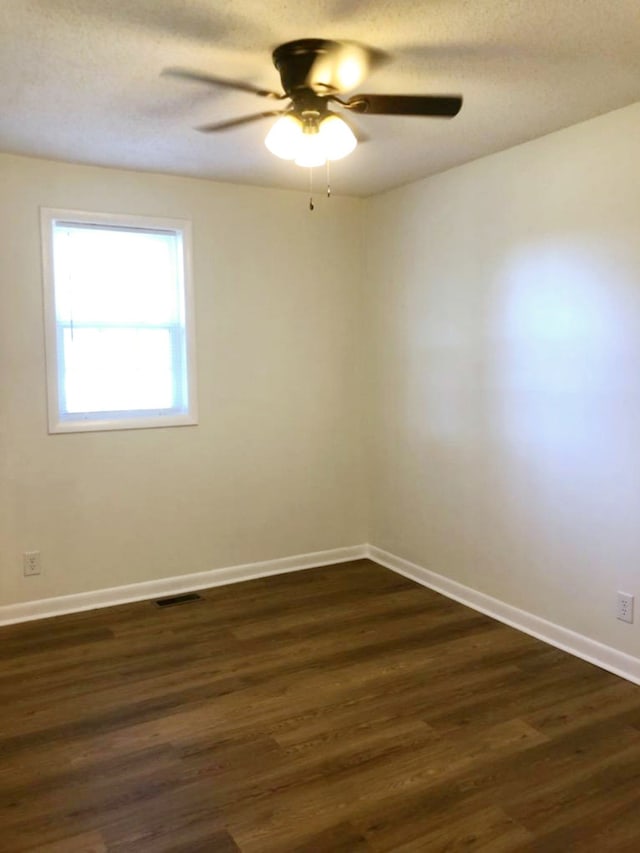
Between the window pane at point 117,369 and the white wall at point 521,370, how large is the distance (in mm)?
1443

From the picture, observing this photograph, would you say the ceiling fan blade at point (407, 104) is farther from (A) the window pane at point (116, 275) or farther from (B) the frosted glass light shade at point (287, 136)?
(A) the window pane at point (116, 275)

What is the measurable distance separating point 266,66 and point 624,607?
2.68 meters

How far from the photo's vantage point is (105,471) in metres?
3.95

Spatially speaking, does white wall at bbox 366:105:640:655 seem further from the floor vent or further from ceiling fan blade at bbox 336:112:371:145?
the floor vent

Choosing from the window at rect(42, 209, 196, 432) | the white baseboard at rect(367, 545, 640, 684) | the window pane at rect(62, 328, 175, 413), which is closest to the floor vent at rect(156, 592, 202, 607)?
the window at rect(42, 209, 196, 432)

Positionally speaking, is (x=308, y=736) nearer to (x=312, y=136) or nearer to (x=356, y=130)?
(x=312, y=136)

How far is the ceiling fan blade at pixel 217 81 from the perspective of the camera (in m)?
2.48

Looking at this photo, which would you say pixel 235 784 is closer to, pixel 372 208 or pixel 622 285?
pixel 622 285

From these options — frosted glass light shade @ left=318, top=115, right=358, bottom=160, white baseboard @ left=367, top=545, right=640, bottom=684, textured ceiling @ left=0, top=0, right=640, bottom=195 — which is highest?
textured ceiling @ left=0, top=0, right=640, bottom=195

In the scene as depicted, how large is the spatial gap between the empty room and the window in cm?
2

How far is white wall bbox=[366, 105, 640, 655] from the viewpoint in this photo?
119 inches

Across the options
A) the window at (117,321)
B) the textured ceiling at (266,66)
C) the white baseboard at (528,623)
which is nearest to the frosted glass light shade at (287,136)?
the textured ceiling at (266,66)

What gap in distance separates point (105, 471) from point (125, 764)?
1.86 metres

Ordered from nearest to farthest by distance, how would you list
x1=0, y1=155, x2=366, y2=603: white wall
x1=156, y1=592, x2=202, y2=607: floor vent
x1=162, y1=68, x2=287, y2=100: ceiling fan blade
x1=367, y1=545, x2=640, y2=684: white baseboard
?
x1=162, y1=68, x2=287, y2=100: ceiling fan blade < x1=367, y1=545, x2=640, y2=684: white baseboard < x1=0, y1=155, x2=366, y2=603: white wall < x1=156, y1=592, x2=202, y2=607: floor vent
